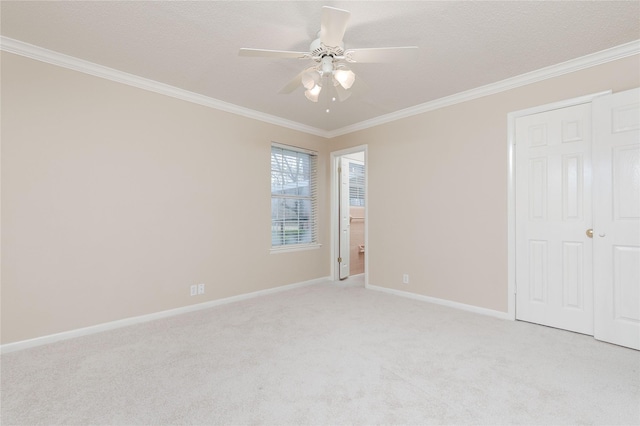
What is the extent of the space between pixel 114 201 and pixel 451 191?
11.9 feet

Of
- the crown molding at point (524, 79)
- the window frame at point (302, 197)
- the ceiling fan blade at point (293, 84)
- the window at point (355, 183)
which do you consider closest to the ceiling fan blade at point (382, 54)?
the ceiling fan blade at point (293, 84)

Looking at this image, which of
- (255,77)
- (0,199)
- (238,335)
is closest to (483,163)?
(255,77)

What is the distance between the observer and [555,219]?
288 centimetres

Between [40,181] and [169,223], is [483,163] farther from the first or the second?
[40,181]

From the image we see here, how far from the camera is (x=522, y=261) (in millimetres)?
3086

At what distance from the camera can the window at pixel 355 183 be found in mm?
5504

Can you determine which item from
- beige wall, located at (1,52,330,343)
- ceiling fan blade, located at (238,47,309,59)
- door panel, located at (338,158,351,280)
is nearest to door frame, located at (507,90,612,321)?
ceiling fan blade, located at (238,47,309,59)

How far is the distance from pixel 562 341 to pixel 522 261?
30.7 inches

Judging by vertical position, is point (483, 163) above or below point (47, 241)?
above

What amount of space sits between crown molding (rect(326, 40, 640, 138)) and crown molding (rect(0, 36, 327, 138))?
1706mm

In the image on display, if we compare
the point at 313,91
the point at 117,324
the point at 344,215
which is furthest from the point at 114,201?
the point at 344,215

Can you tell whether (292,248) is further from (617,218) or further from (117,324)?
(617,218)

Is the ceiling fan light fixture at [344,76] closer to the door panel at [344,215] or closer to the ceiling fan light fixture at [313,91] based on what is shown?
the ceiling fan light fixture at [313,91]

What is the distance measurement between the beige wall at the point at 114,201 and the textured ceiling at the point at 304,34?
449 mm
